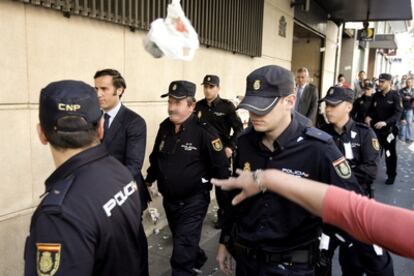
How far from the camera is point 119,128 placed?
3.11m

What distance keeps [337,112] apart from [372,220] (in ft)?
9.16

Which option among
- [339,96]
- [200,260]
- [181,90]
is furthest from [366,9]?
[200,260]

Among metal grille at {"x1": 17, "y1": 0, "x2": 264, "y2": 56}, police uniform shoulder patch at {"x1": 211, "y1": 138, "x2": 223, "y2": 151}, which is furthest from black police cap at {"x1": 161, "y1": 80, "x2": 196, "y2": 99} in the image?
metal grille at {"x1": 17, "y1": 0, "x2": 264, "y2": 56}

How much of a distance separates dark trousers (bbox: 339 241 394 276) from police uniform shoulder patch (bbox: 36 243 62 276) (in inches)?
91.3

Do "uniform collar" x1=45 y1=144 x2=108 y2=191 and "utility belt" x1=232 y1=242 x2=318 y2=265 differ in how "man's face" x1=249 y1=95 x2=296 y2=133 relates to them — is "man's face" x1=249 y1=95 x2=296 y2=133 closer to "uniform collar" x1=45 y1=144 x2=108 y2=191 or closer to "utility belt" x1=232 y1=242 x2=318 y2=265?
"utility belt" x1=232 y1=242 x2=318 y2=265

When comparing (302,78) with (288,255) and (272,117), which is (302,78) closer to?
(272,117)

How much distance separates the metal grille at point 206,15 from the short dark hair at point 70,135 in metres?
2.05

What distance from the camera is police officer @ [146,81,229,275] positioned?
11.6ft

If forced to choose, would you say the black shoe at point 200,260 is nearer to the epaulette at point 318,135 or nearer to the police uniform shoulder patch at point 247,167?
the police uniform shoulder patch at point 247,167

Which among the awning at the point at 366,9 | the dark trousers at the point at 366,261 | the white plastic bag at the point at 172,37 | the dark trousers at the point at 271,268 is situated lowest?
the dark trousers at the point at 366,261

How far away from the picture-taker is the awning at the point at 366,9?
11.2m

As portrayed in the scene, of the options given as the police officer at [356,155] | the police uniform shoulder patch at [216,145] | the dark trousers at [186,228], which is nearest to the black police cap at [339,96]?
the police officer at [356,155]

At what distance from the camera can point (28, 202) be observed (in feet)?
11.3

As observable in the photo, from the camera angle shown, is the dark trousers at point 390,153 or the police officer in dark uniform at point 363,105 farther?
the police officer in dark uniform at point 363,105
